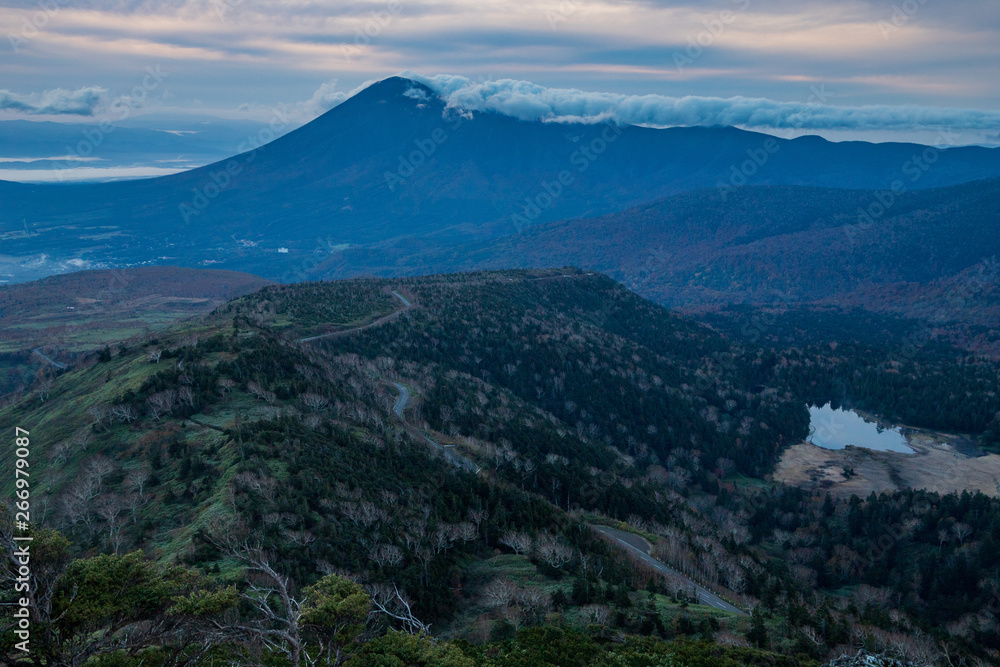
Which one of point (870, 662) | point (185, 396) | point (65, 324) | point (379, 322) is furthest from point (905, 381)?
point (65, 324)

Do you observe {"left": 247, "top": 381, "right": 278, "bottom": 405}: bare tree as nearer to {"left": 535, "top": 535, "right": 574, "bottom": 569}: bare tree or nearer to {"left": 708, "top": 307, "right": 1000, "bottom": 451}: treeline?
{"left": 535, "top": 535, "right": 574, "bottom": 569}: bare tree

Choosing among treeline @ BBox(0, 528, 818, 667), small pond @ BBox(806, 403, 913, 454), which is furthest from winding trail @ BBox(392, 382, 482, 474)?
small pond @ BBox(806, 403, 913, 454)

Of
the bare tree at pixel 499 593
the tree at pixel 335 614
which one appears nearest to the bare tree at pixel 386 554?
the bare tree at pixel 499 593

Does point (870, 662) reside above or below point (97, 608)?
below

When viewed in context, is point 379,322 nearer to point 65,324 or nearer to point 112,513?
point 112,513

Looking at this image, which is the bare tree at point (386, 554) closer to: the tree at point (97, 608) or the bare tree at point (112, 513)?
the bare tree at point (112, 513)
